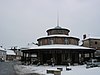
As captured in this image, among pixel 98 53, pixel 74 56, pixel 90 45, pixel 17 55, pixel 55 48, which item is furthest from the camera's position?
pixel 17 55

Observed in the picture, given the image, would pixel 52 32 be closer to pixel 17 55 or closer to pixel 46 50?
pixel 46 50

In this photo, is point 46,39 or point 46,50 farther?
point 46,39

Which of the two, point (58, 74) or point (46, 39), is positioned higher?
point (46, 39)

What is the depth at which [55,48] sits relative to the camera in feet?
143

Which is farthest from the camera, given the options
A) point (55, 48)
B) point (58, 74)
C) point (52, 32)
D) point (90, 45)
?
point (90, 45)

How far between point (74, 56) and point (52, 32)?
825cm

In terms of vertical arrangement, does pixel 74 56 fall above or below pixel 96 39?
Answer: below

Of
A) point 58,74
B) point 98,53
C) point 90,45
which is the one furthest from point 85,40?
point 58,74

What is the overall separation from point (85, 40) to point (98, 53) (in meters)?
8.68

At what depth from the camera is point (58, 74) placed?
2173 centimetres

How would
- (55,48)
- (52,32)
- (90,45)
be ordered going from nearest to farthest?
(55,48)
(52,32)
(90,45)

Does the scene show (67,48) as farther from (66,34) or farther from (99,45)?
(99,45)

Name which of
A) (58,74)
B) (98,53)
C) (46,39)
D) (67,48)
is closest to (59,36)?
(46,39)

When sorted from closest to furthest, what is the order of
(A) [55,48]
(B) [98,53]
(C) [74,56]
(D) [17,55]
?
(A) [55,48], (C) [74,56], (B) [98,53], (D) [17,55]
